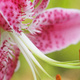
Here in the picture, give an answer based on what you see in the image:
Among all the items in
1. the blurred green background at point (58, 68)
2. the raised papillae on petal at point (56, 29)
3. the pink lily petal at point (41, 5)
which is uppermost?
the pink lily petal at point (41, 5)

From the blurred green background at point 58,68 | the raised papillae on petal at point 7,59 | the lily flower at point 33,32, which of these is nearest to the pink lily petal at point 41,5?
the lily flower at point 33,32

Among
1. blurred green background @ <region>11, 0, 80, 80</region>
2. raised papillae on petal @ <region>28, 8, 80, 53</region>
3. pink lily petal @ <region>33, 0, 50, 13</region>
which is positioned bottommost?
blurred green background @ <region>11, 0, 80, 80</region>

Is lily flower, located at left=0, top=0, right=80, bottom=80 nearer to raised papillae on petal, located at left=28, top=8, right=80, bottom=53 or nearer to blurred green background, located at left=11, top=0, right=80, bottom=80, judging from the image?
raised papillae on petal, located at left=28, top=8, right=80, bottom=53

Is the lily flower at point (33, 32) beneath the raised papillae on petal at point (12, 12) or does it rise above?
beneath

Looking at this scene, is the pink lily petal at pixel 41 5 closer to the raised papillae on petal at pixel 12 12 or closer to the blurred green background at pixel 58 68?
the raised papillae on petal at pixel 12 12

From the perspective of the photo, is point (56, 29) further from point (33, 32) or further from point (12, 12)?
point (12, 12)

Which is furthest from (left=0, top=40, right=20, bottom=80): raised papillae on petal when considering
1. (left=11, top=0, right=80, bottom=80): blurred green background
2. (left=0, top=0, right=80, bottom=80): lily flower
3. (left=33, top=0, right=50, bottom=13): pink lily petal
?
(left=11, top=0, right=80, bottom=80): blurred green background
